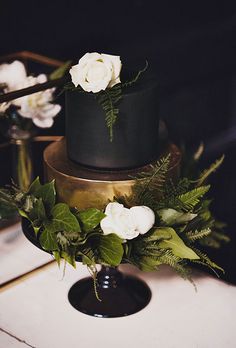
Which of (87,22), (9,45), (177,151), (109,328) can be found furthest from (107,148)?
(87,22)

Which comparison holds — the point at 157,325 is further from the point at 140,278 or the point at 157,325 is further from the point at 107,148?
the point at 107,148

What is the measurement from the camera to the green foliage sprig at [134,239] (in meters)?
1.14

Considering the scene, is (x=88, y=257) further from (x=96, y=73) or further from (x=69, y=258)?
(x=96, y=73)

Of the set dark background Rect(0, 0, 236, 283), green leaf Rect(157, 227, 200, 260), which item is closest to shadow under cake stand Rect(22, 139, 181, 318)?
green leaf Rect(157, 227, 200, 260)

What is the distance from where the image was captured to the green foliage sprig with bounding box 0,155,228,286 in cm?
114

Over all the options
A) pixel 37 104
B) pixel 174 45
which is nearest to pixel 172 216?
pixel 37 104

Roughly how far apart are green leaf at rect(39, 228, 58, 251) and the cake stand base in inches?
8.1

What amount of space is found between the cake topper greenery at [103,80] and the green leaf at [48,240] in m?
0.20

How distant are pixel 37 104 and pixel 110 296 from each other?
0.48m

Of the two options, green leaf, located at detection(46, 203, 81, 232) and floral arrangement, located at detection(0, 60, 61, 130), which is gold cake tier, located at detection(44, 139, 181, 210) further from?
floral arrangement, located at detection(0, 60, 61, 130)

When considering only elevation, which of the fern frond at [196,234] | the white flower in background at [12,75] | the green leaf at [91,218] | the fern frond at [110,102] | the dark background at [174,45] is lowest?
the dark background at [174,45]

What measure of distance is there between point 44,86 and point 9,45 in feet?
3.93

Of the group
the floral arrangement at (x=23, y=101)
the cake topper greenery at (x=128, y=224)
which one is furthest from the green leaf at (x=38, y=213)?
the floral arrangement at (x=23, y=101)

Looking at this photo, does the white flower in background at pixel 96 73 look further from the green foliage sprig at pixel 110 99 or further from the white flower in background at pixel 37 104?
the white flower in background at pixel 37 104
